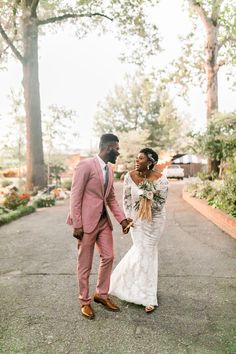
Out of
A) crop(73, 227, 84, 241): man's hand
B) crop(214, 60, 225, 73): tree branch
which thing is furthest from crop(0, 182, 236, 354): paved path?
crop(214, 60, 225, 73): tree branch

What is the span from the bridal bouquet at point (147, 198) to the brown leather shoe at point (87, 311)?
50.8 inches

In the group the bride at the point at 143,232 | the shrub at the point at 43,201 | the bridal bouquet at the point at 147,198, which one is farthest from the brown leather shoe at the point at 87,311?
the shrub at the point at 43,201

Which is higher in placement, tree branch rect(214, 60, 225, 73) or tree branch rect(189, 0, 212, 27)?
tree branch rect(189, 0, 212, 27)

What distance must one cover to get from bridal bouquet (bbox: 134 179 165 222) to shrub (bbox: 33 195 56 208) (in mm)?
13366

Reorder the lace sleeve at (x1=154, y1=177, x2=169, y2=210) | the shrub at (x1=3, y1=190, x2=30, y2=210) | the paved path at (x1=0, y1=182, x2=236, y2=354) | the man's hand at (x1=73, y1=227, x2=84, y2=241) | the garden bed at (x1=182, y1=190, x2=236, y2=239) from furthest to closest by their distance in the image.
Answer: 1. the shrub at (x1=3, y1=190, x2=30, y2=210)
2. the garden bed at (x1=182, y1=190, x2=236, y2=239)
3. the lace sleeve at (x1=154, y1=177, x2=169, y2=210)
4. the man's hand at (x1=73, y1=227, x2=84, y2=241)
5. the paved path at (x1=0, y1=182, x2=236, y2=354)

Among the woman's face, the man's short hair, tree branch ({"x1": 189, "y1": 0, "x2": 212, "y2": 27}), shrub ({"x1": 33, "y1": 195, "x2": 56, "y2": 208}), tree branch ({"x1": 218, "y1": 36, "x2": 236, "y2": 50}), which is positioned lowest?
shrub ({"x1": 33, "y1": 195, "x2": 56, "y2": 208})

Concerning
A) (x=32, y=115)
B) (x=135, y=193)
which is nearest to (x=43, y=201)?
(x=32, y=115)

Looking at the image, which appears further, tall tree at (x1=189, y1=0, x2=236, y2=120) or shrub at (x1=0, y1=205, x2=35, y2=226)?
tall tree at (x1=189, y1=0, x2=236, y2=120)

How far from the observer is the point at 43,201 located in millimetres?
18359

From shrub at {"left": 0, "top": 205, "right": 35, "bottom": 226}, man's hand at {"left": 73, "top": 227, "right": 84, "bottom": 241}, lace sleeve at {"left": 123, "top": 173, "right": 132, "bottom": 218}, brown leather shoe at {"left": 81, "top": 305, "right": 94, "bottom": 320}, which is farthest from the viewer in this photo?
shrub at {"left": 0, "top": 205, "right": 35, "bottom": 226}

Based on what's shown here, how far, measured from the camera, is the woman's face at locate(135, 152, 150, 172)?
15.8 feet

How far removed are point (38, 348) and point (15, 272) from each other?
2.95 meters

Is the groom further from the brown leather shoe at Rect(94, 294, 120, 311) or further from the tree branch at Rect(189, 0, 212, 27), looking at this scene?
the tree branch at Rect(189, 0, 212, 27)

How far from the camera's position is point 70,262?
7.02 metres
